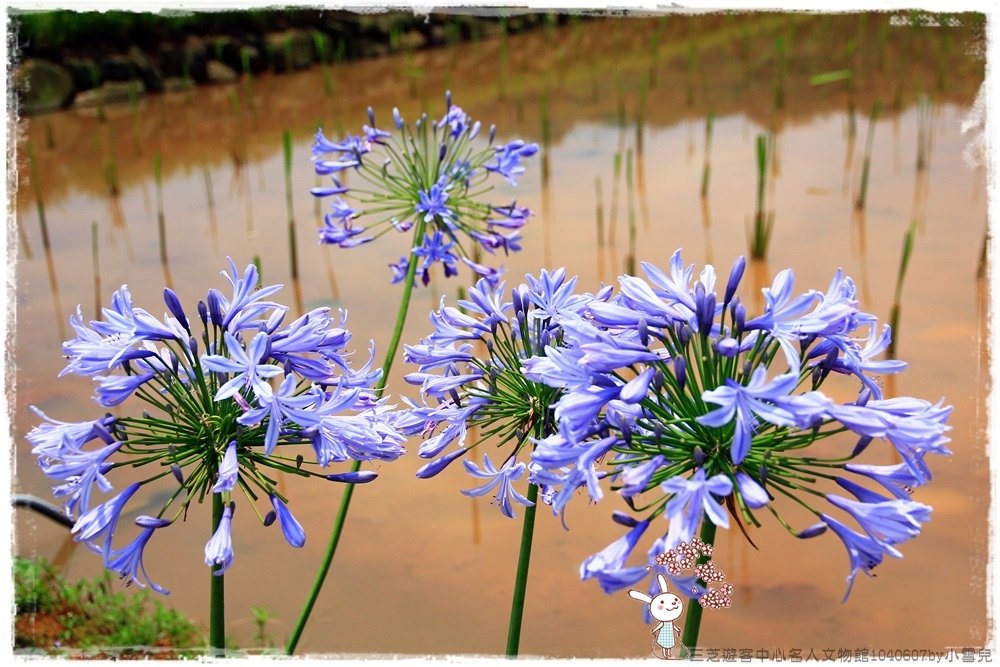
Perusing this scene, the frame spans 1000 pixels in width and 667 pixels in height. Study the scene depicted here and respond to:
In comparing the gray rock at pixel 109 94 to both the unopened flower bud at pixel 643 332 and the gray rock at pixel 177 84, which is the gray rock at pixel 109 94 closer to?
the gray rock at pixel 177 84

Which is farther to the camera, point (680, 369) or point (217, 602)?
point (217, 602)

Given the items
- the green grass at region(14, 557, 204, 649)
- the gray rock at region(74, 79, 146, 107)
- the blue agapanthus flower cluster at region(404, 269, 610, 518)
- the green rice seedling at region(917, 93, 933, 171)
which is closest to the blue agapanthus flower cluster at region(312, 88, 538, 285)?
the blue agapanthus flower cluster at region(404, 269, 610, 518)

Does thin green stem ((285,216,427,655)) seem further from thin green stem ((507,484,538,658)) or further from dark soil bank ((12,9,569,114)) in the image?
dark soil bank ((12,9,569,114))

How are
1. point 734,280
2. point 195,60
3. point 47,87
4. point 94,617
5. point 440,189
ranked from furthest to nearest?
point 195,60 → point 47,87 → point 94,617 → point 440,189 → point 734,280

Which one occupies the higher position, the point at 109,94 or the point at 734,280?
the point at 734,280

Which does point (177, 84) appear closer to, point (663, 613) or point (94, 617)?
point (94, 617)

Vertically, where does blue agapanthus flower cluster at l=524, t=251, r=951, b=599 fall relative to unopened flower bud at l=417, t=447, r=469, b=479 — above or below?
above

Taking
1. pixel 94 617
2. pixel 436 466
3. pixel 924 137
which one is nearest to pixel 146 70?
pixel 924 137
